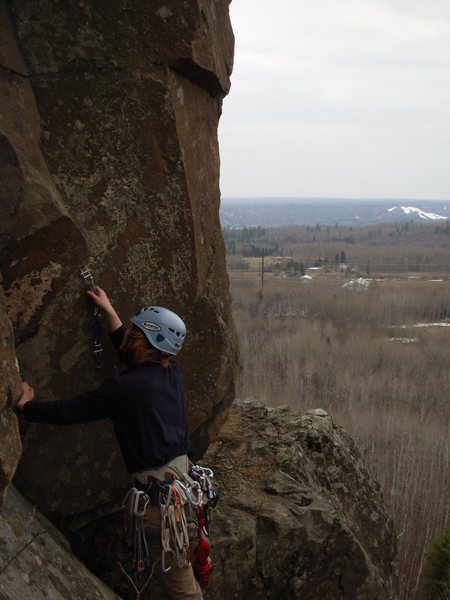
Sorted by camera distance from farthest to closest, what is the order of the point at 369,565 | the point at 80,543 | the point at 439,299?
the point at 439,299 → the point at 369,565 → the point at 80,543

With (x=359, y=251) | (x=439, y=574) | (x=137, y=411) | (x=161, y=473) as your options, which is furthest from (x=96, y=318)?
(x=359, y=251)

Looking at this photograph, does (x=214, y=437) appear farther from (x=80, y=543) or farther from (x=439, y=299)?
(x=439, y=299)

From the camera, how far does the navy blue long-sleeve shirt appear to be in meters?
3.46

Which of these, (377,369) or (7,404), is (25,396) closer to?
(7,404)

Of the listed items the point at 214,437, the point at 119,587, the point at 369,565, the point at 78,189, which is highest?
the point at 78,189

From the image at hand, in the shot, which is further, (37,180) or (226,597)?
(226,597)

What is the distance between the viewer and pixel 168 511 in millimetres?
3531

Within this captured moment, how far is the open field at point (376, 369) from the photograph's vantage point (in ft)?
55.1

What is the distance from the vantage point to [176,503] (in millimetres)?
3543

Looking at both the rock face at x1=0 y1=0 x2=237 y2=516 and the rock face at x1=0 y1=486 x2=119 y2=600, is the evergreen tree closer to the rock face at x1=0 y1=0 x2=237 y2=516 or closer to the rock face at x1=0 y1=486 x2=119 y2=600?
the rock face at x1=0 y1=0 x2=237 y2=516

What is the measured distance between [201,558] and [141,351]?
130cm

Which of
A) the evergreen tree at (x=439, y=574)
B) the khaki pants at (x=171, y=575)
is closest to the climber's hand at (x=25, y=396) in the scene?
the khaki pants at (x=171, y=575)

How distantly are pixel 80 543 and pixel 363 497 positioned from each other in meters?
2.71

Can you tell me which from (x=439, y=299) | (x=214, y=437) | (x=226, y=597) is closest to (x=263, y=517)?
(x=226, y=597)
